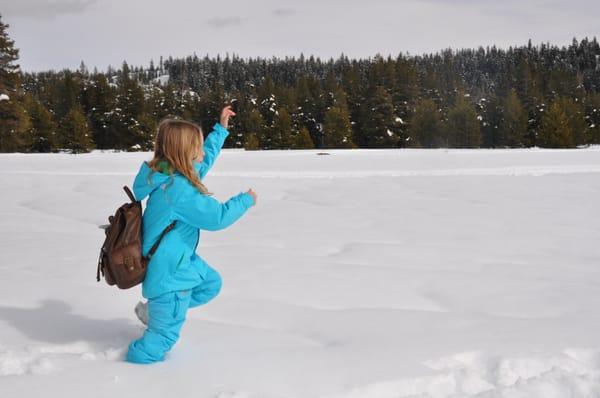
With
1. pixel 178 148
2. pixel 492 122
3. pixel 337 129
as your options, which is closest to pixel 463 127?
pixel 492 122

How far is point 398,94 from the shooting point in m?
66.4

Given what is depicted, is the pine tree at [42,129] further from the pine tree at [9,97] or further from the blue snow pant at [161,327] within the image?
the blue snow pant at [161,327]

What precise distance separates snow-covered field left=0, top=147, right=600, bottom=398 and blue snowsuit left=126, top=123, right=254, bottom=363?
0.18 metres

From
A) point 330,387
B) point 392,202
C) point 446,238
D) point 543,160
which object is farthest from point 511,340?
point 543,160

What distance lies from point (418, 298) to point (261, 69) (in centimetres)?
15970

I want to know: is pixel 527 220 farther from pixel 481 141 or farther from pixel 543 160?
pixel 481 141

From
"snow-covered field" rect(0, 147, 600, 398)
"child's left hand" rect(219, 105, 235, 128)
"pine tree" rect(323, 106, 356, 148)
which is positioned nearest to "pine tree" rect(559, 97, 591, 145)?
"pine tree" rect(323, 106, 356, 148)

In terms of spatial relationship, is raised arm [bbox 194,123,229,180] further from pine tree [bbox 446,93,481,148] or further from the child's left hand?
pine tree [bbox 446,93,481,148]

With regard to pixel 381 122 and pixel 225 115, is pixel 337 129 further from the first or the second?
pixel 225 115

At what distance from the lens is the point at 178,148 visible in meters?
3.32

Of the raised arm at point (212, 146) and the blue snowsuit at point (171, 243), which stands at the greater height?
the raised arm at point (212, 146)

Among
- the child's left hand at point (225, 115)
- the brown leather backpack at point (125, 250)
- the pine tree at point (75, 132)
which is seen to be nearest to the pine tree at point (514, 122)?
the pine tree at point (75, 132)

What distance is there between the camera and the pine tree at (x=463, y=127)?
60938 millimetres

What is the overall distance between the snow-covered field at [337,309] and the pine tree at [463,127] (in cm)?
5324
